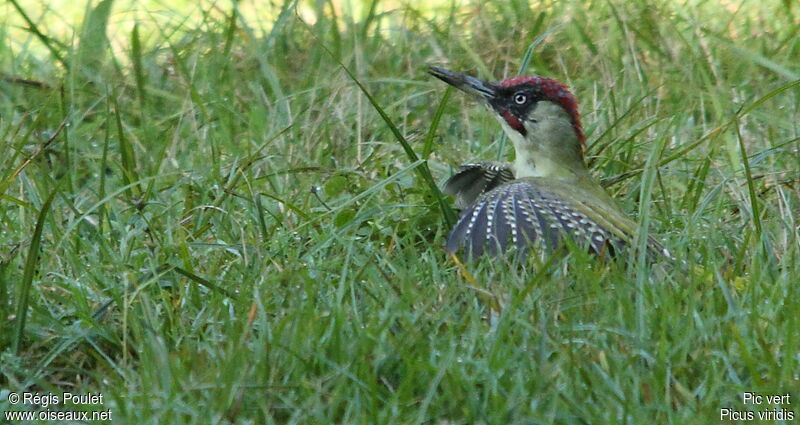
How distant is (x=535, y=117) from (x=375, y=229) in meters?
1.00

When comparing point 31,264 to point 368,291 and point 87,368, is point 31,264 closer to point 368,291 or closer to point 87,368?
point 87,368

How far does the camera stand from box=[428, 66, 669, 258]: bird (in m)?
4.08

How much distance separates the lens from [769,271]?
148 inches

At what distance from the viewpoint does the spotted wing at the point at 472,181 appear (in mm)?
4656

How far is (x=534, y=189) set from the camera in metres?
4.50

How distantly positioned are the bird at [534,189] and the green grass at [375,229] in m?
0.13

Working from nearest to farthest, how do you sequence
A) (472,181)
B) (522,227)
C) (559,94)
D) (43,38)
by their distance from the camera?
(522,227) < (472,181) < (559,94) < (43,38)

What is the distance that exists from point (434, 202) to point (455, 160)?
0.69 metres

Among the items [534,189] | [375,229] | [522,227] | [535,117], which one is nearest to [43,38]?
[375,229]

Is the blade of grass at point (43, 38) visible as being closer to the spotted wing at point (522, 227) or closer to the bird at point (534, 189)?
the bird at point (534, 189)

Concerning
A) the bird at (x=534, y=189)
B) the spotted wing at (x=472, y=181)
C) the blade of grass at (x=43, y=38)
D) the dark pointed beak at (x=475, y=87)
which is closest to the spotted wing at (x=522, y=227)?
the bird at (x=534, y=189)

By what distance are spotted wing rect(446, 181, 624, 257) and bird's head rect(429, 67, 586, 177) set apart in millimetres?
573

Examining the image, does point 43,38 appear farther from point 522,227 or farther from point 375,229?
point 522,227

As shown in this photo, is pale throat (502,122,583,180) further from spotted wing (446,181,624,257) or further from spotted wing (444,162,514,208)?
spotted wing (446,181,624,257)
